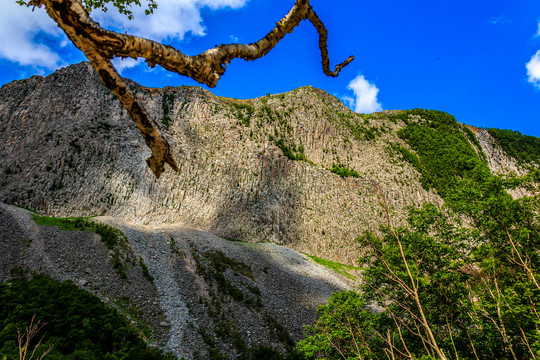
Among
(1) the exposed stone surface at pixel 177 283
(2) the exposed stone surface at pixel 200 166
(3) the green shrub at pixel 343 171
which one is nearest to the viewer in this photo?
(1) the exposed stone surface at pixel 177 283

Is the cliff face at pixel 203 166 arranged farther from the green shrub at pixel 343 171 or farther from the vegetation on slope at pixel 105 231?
the vegetation on slope at pixel 105 231

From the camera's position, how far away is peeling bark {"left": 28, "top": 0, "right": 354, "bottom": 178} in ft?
7.16

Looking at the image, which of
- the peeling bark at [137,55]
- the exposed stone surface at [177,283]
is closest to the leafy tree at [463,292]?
the exposed stone surface at [177,283]

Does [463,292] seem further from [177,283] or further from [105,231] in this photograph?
[105,231]

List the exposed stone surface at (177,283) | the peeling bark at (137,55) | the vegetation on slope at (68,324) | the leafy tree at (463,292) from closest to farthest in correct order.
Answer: the peeling bark at (137,55) < the vegetation on slope at (68,324) < the leafy tree at (463,292) < the exposed stone surface at (177,283)

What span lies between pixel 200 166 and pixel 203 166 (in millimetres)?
486

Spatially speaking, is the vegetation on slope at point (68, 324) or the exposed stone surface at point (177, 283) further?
the exposed stone surface at point (177, 283)

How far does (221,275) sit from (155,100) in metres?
38.6

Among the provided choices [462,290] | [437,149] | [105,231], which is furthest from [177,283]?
[437,149]

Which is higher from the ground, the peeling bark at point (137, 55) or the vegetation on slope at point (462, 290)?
the peeling bark at point (137, 55)

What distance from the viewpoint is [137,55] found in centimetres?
245

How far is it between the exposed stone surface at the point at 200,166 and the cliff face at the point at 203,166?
0.55ft

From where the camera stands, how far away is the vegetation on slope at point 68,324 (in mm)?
9883

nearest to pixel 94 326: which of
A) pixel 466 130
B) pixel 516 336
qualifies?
pixel 516 336
